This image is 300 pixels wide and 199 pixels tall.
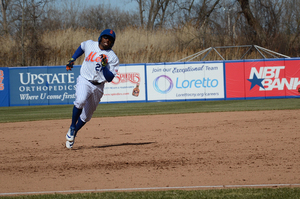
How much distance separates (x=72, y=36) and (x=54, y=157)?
2718 centimetres

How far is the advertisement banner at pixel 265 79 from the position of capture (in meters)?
19.8

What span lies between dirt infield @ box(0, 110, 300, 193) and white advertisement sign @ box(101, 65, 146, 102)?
11.3 metres

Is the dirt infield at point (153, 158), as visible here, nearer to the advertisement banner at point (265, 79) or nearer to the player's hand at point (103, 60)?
the player's hand at point (103, 60)

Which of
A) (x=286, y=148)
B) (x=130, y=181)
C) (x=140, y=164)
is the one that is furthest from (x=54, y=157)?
(x=286, y=148)

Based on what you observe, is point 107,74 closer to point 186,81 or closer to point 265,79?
point 186,81

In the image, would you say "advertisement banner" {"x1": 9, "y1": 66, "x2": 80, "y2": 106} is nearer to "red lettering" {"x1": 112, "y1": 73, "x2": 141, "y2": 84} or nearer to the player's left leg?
"red lettering" {"x1": 112, "y1": 73, "x2": 141, "y2": 84}

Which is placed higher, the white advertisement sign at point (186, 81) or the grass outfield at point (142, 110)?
the white advertisement sign at point (186, 81)

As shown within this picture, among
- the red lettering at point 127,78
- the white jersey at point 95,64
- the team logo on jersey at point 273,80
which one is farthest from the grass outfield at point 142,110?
the white jersey at point 95,64

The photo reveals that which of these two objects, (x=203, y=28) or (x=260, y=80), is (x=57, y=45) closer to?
(x=203, y=28)

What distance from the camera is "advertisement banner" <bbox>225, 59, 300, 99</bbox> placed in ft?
65.1

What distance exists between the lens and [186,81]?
20141mm

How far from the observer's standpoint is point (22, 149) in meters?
6.55

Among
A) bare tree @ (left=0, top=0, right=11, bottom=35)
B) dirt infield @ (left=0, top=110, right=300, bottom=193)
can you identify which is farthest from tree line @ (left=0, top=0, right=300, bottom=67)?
dirt infield @ (left=0, top=110, right=300, bottom=193)

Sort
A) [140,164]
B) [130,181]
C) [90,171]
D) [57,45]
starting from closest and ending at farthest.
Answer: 1. [130,181]
2. [90,171]
3. [140,164]
4. [57,45]
